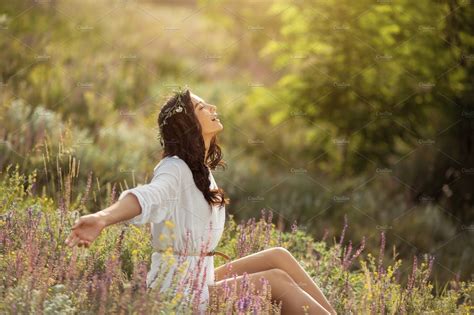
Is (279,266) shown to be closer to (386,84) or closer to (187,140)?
(187,140)

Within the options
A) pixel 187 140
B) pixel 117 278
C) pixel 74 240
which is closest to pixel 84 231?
pixel 74 240

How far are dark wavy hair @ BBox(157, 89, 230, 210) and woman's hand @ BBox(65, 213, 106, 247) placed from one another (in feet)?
2.91

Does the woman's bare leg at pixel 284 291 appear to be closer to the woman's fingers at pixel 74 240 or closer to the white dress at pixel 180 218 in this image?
the white dress at pixel 180 218

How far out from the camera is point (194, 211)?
4.18 metres

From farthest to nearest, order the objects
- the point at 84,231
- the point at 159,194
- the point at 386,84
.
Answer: the point at 386,84
the point at 159,194
the point at 84,231

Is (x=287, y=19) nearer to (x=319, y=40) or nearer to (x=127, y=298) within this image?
(x=319, y=40)

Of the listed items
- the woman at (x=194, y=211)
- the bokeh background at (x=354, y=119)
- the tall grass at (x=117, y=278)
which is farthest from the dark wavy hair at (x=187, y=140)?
the bokeh background at (x=354, y=119)

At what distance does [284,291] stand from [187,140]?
0.86 m

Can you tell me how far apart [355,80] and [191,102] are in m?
5.39

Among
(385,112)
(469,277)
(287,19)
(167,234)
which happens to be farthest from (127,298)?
(287,19)

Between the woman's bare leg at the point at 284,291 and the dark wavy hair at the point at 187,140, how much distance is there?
1.35 ft

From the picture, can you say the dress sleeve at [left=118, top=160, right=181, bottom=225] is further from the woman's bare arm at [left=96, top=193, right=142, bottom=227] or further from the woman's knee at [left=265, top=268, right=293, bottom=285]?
the woman's knee at [left=265, top=268, right=293, bottom=285]

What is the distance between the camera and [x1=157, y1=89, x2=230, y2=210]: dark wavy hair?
4.24 m

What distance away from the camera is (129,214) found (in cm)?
366
